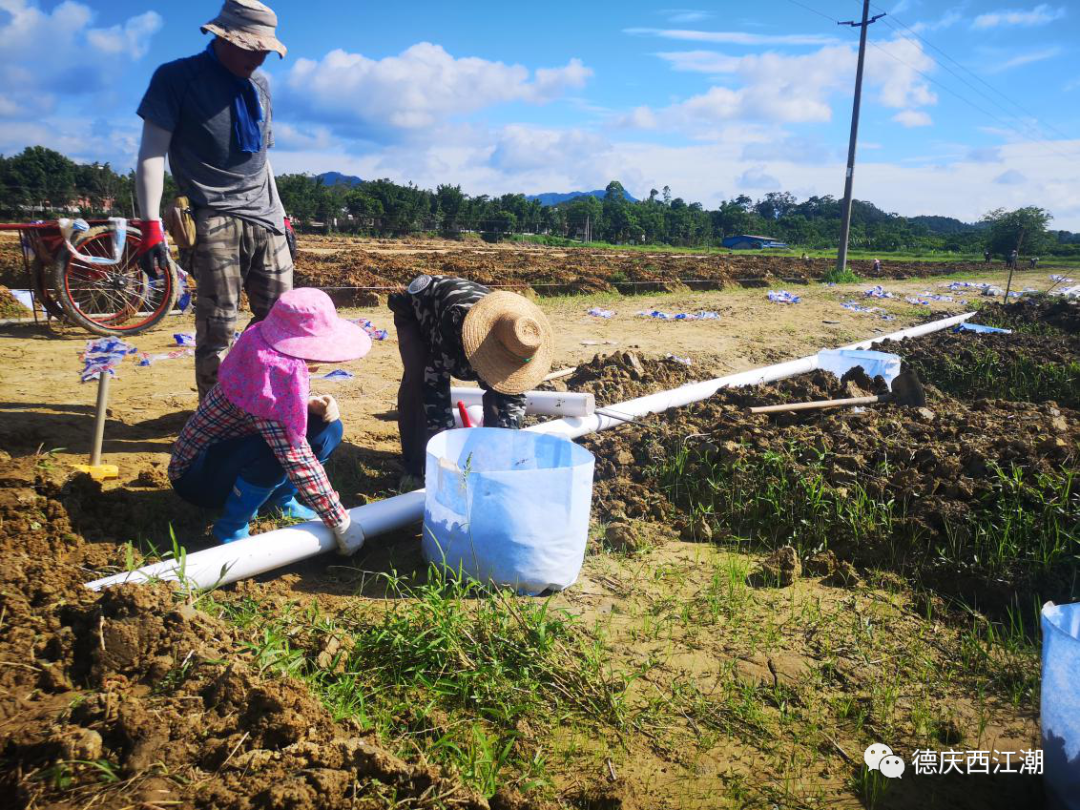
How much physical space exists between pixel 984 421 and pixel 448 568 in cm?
340

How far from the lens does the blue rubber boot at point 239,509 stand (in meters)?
2.53

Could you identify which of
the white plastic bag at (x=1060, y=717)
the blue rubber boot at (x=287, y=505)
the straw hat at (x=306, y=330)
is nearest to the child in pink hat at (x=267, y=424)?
A: the straw hat at (x=306, y=330)

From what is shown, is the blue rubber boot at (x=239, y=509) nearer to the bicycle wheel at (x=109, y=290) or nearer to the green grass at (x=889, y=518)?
the green grass at (x=889, y=518)

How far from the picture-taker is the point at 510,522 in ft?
7.61

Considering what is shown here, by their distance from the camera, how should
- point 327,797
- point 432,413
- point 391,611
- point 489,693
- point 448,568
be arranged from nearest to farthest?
1. point 327,797
2. point 489,693
3. point 391,611
4. point 448,568
5. point 432,413

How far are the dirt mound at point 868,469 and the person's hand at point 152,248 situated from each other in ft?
7.90

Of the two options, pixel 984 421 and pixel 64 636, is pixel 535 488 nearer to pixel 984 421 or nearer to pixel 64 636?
pixel 64 636

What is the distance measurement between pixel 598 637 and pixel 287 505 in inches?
57.6

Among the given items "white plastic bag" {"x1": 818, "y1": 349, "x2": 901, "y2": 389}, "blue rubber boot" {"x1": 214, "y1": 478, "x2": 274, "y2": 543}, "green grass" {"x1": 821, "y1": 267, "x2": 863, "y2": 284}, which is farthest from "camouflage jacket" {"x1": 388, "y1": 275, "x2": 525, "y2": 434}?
"green grass" {"x1": 821, "y1": 267, "x2": 863, "y2": 284}

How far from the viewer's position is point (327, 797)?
4.37ft

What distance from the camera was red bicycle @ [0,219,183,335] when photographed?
227 inches

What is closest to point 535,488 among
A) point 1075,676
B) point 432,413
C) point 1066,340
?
point 432,413

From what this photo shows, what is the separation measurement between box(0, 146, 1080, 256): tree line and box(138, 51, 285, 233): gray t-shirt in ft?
35.6

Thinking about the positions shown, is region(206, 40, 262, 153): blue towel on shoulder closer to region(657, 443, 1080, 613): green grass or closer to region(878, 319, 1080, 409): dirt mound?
region(657, 443, 1080, 613): green grass
